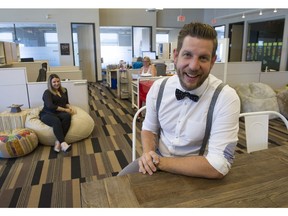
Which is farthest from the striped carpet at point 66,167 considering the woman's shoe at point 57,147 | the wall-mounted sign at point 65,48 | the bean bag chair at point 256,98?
the wall-mounted sign at point 65,48

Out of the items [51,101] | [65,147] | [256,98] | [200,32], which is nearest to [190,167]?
[200,32]

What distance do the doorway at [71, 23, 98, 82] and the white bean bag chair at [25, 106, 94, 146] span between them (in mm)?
5804

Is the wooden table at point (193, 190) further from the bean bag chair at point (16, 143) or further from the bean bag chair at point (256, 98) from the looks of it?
the bean bag chair at point (256, 98)

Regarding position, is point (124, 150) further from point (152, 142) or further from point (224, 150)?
point (224, 150)

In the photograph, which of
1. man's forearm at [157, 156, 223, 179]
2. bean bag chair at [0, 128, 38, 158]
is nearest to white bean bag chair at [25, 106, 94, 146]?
bean bag chair at [0, 128, 38, 158]

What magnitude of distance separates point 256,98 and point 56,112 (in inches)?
135

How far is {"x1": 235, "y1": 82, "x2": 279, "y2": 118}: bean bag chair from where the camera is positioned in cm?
429

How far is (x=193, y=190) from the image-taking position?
925mm

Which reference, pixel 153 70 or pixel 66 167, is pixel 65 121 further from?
pixel 153 70

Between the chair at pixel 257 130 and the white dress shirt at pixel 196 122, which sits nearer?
the white dress shirt at pixel 196 122

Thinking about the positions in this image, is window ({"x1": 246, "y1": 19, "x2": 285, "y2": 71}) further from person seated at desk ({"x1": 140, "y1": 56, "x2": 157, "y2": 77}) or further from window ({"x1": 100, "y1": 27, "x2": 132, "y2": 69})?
window ({"x1": 100, "y1": 27, "x2": 132, "y2": 69})

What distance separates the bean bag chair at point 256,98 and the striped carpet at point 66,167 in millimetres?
376

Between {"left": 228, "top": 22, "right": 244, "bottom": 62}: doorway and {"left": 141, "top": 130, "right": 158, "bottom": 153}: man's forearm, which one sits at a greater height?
{"left": 228, "top": 22, "right": 244, "bottom": 62}: doorway

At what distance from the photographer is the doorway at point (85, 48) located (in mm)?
8742
